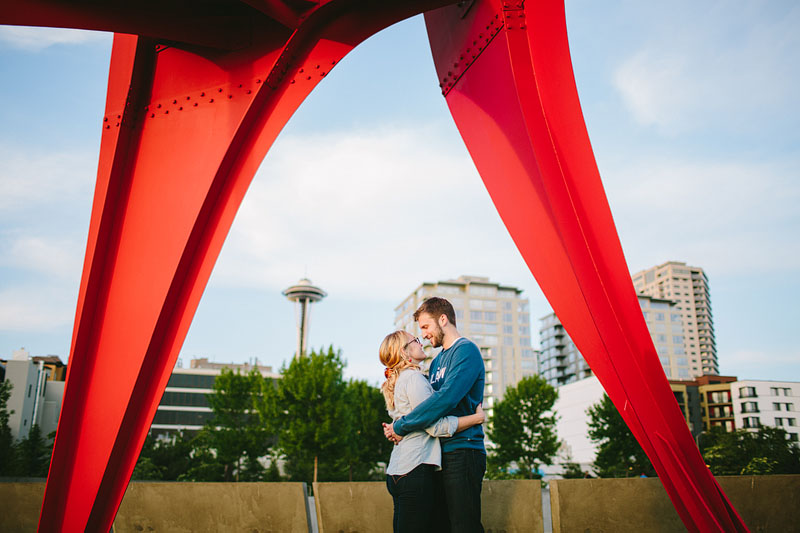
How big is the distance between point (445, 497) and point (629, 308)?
208 cm

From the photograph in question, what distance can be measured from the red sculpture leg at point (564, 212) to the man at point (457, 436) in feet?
4.21

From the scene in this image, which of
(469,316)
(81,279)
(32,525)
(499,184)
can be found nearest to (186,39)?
(81,279)

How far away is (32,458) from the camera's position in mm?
35469

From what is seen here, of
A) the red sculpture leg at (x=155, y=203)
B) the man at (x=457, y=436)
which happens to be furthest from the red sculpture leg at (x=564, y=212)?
the man at (x=457, y=436)

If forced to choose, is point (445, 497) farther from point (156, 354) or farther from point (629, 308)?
point (156, 354)

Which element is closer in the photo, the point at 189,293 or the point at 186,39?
the point at 189,293

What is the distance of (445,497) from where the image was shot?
3635 mm

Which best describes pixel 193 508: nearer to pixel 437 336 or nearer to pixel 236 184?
pixel 236 184

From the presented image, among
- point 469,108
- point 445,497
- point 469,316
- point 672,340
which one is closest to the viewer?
point 445,497

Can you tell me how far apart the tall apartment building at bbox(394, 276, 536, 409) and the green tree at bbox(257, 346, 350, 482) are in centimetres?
6909

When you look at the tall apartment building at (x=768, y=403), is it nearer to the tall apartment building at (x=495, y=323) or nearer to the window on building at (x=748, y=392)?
the window on building at (x=748, y=392)

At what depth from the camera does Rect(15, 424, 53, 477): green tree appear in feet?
111

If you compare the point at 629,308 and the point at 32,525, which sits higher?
the point at 629,308

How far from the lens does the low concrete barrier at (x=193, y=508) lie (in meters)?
6.00
